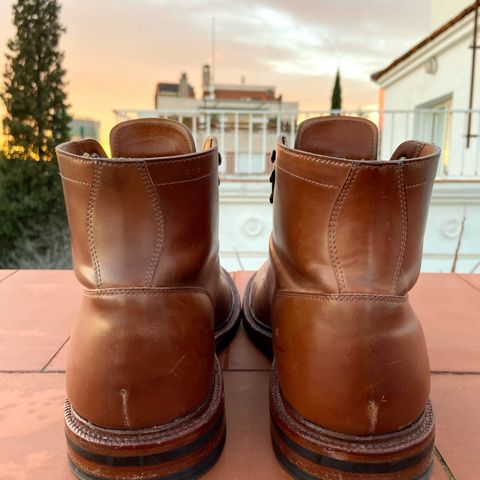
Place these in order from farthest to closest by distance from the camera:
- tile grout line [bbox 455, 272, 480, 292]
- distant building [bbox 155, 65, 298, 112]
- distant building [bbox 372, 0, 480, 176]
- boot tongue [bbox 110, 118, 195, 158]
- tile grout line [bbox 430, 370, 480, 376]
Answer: distant building [bbox 155, 65, 298, 112] < distant building [bbox 372, 0, 480, 176] < tile grout line [bbox 455, 272, 480, 292] < tile grout line [bbox 430, 370, 480, 376] < boot tongue [bbox 110, 118, 195, 158]

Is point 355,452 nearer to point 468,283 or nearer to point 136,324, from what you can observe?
point 136,324

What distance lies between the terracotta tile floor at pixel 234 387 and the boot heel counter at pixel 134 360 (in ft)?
0.46

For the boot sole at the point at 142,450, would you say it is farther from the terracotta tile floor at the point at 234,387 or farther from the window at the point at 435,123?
the window at the point at 435,123

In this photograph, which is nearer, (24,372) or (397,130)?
(24,372)

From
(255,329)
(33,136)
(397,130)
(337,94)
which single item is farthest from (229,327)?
(337,94)

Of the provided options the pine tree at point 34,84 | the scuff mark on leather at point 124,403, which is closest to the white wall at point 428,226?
the pine tree at point 34,84

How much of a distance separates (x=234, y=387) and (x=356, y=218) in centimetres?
50

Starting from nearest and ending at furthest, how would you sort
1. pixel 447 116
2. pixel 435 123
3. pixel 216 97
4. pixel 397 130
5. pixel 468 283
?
pixel 468 283 → pixel 447 116 → pixel 435 123 → pixel 397 130 → pixel 216 97

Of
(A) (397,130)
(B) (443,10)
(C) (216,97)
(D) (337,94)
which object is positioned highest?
(B) (443,10)

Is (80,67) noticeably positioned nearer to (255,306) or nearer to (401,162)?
(255,306)

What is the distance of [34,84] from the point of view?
16.8 feet

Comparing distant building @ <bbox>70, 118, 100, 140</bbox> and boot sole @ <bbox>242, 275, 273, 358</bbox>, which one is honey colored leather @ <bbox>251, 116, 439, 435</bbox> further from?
distant building @ <bbox>70, 118, 100, 140</bbox>

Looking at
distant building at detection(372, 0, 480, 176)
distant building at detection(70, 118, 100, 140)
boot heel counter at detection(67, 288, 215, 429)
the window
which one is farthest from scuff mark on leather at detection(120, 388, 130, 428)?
the window

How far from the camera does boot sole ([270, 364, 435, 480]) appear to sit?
2.03ft
